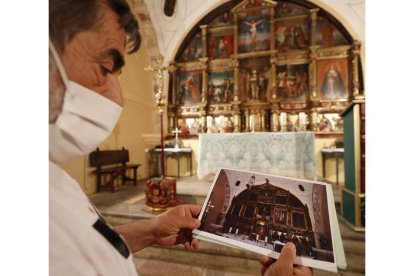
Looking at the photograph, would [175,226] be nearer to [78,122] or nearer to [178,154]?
[78,122]

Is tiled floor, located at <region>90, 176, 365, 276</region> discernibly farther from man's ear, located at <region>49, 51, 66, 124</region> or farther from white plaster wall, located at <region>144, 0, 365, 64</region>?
white plaster wall, located at <region>144, 0, 365, 64</region>

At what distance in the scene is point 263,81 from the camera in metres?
4.30

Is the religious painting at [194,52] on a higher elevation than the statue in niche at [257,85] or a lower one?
higher

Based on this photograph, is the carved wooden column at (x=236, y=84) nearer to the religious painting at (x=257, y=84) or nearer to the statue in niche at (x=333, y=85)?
the religious painting at (x=257, y=84)

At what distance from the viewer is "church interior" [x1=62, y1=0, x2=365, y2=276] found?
1.09 m

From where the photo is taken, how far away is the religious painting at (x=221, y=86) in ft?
13.8

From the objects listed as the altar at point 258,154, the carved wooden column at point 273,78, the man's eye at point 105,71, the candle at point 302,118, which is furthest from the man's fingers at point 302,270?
the carved wooden column at point 273,78

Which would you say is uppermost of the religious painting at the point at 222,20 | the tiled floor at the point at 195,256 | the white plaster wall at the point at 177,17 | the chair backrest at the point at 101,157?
the religious painting at the point at 222,20

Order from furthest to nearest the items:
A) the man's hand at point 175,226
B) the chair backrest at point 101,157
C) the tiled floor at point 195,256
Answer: the tiled floor at point 195,256 < the man's hand at point 175,226 < the chair backrest at point 101,157

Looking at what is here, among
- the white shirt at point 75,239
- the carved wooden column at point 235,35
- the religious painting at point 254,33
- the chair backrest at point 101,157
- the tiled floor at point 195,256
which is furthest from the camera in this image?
the religious painting at point 254,33

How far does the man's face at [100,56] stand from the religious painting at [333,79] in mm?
4474

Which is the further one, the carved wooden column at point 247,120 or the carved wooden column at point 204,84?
the carved wooden column at point 247,120

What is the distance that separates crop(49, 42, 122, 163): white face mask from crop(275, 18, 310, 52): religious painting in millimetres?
4680
